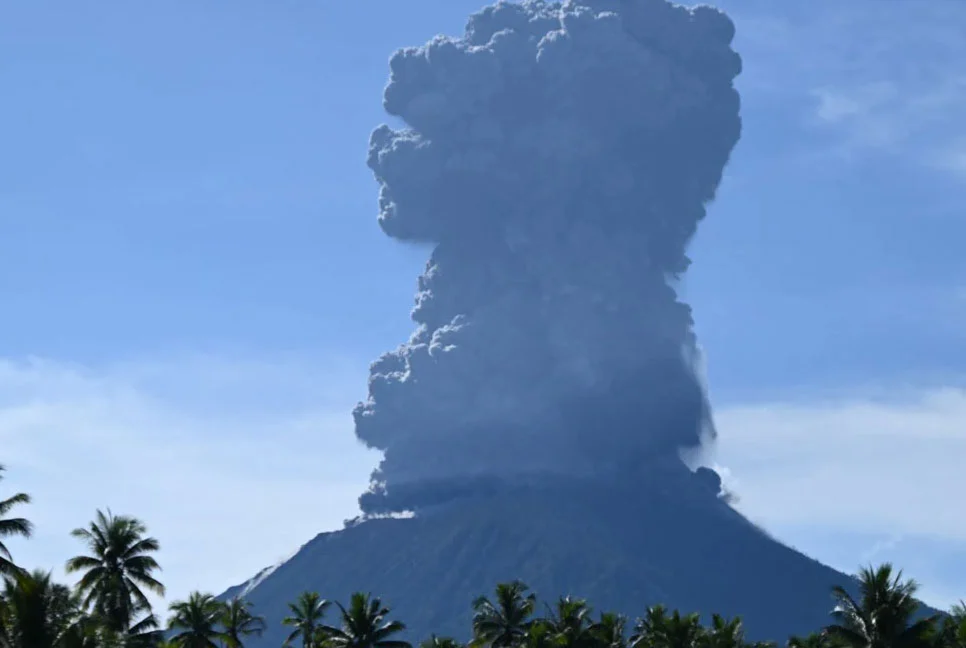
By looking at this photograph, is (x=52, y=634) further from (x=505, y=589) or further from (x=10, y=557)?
(x=505, y=589)

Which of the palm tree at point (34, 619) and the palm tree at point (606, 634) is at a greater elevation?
the palm tree at point (606, 634)

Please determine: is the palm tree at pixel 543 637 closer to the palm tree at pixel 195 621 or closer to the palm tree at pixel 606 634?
the palm tree at pixel 606 634

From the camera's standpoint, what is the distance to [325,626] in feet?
265

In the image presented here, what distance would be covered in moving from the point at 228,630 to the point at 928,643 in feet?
118

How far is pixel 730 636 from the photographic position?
3273 inches

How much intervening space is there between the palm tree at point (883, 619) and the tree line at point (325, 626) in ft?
0.13

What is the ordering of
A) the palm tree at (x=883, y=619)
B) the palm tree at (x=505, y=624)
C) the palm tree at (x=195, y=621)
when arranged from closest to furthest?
the palm tree at (x=883, y=619) < the palm tree at (x=195, y=621) < the palm tree at (x=505, y=624)

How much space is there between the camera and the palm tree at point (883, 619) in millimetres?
68562

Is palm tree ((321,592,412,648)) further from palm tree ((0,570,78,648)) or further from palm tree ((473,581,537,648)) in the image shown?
palm tree ((0,570,78,648))

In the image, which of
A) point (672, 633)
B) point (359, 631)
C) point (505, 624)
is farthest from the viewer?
point (505, 624)

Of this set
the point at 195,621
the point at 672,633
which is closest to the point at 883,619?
the point at 672,633

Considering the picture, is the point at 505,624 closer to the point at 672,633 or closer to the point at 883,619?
the point at 672,633

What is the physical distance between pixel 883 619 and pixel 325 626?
1043 inches

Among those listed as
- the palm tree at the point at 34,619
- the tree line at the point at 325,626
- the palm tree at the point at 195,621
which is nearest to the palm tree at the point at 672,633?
the tree line at the point at 325,626
